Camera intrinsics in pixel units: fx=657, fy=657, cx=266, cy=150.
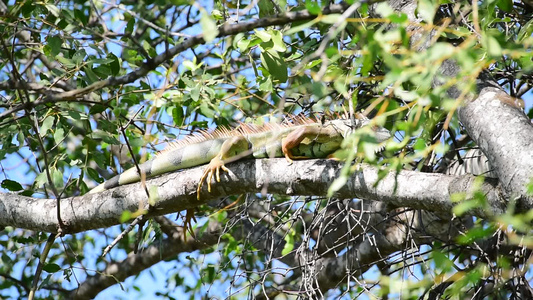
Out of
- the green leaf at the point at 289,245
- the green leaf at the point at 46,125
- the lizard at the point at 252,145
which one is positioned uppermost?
the green leaf at the point at 46,125

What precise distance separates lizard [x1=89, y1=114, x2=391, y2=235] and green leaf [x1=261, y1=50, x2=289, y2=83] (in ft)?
1.55

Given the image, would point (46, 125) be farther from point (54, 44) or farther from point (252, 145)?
point (252, 145)

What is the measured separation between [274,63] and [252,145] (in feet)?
2.66

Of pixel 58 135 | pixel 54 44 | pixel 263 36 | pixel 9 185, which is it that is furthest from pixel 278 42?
pixel 9 185

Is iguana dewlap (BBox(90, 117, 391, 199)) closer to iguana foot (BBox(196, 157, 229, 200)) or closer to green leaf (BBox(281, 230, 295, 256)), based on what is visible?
iguana foot (BBox(196, 157, 229, 200))

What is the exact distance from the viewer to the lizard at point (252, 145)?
3922 mm

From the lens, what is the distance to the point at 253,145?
4.11 m

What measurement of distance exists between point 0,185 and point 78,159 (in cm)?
53

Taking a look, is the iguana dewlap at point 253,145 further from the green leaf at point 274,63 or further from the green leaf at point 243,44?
the green leaf at point 243,44

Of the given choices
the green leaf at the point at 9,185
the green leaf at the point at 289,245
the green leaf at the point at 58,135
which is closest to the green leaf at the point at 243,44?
the green leaf at the point at 58,135

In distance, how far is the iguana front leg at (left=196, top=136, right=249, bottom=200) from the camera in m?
3.39

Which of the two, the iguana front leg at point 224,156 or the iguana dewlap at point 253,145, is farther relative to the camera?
the iguana dewlap at point 253,145

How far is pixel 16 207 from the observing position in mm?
3744

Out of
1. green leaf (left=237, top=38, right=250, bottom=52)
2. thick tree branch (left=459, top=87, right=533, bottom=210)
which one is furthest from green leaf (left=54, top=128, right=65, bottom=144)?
thick tree branch (left=459, top=87, right=533, bottom=210)
